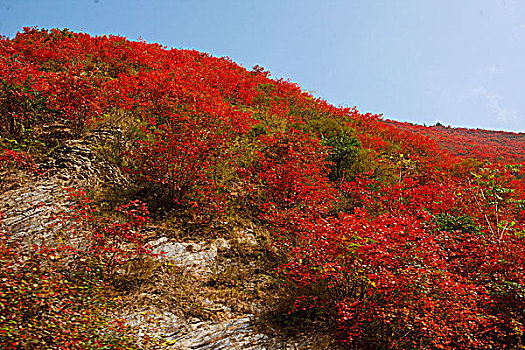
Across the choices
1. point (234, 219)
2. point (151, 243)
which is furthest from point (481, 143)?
point (151, 243)

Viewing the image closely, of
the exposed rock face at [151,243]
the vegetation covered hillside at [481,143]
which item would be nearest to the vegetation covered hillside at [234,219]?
the exposed rock face at [151,243]

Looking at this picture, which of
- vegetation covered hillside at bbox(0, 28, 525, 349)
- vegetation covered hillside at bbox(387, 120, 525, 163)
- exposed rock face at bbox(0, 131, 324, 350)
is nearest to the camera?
vegetation covered hillside at bbox(0, 28, 525, 349)

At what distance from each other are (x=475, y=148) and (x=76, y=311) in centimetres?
2608

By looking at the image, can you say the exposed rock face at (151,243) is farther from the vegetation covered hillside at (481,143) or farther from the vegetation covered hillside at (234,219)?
the vegetation covered hillside at (481,143)

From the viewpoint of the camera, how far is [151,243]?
5551 mm

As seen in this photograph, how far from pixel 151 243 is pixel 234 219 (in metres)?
2.12

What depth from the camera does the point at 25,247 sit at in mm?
4414

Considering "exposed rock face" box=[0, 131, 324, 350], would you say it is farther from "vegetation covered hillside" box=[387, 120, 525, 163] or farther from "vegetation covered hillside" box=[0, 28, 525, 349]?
"vegetation covered hillside" box=[387, 120, 525, 163]

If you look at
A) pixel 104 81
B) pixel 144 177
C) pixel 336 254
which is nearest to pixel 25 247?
pixel 144 177

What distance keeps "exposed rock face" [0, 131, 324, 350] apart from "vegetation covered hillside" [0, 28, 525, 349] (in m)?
0.22

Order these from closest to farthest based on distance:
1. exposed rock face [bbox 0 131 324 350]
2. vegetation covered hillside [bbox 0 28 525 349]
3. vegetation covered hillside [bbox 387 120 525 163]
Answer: vegetation covered hillside [bbox 0 28 525 349]
exposed rock face [bbox 0 131 324 350]
vegetation covered hillside [bbox 387 120 525 163]

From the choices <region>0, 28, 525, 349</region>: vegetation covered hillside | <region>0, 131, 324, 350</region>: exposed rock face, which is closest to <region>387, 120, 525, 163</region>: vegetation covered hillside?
<region>0, 28, 525, 349</region>: vegetation covered hillside

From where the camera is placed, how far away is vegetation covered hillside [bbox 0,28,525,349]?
386cm

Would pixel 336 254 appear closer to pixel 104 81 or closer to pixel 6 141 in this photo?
pixel 6 141
